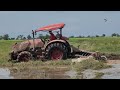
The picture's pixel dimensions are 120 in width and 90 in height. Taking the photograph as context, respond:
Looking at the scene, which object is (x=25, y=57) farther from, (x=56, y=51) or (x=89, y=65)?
(x=89, y=65)

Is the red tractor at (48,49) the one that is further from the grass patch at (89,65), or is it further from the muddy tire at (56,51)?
the grass patch at (89,65)

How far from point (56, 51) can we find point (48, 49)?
1.08 feet

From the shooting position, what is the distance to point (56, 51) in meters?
12.7

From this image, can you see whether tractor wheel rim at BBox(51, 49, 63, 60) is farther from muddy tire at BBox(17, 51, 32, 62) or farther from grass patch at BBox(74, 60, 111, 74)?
grass patch at BBox(74, 60, 111, 74)

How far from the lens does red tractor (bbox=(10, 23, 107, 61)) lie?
41.2 ft

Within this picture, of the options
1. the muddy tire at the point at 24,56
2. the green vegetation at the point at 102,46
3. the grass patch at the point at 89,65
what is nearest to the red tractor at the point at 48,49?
the muddy tire at the point at 24,56

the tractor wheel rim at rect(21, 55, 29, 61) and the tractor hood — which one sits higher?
the tractor hood

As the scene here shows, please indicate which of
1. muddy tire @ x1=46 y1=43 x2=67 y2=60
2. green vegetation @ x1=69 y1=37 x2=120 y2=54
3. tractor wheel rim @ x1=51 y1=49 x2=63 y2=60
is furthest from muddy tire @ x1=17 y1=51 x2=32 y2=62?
green vegetation @ x1=69 y1=37 x2=120 y2=54

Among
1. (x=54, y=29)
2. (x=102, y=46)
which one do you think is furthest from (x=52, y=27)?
(x=102, y=46)
